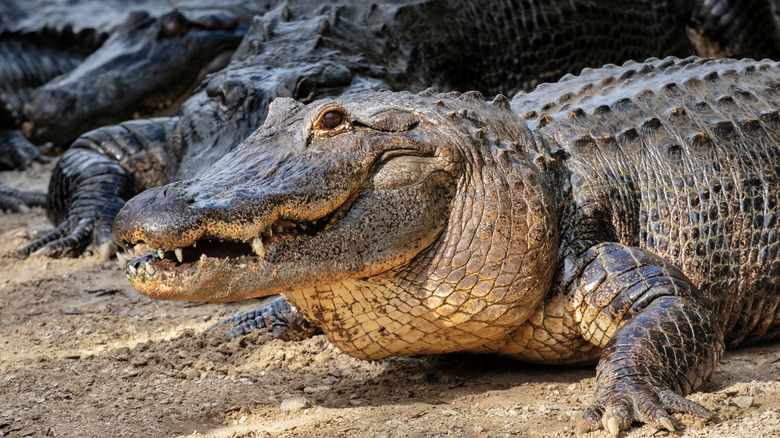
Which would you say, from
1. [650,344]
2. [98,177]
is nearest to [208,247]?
[650,344]

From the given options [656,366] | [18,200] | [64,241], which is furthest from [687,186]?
[18,200]

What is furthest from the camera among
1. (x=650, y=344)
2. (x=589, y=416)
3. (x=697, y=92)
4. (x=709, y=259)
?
(x=697, y=92)

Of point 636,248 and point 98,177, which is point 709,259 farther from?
point 98,177

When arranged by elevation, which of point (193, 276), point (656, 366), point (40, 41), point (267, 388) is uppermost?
point (656, 366)

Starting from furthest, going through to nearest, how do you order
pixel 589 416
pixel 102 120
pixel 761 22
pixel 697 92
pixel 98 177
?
1. pixel 102 120
2. pixel 761 22
3. pixel 98 177
4. pixel 697 92
5. pixel 589 416

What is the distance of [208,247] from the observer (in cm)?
271

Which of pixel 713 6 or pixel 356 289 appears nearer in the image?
pixel 356 289

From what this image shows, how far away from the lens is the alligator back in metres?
3.27

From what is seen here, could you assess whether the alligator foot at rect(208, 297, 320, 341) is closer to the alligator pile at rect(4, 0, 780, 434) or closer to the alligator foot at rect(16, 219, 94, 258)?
the alligator pile at rect(4, 0, 780, 434)

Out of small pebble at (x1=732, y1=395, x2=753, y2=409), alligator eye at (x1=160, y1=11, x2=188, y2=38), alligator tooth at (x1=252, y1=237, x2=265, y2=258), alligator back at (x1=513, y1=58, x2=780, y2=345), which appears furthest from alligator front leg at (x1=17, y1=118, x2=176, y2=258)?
small pebble at (x1=732, y1=395, x2=753, y2=409)

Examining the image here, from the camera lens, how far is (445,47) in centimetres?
629

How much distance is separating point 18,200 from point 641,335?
6.37 m

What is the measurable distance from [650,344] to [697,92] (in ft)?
4.67

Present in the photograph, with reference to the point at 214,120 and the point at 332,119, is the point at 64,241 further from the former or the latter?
the point at 332,119
